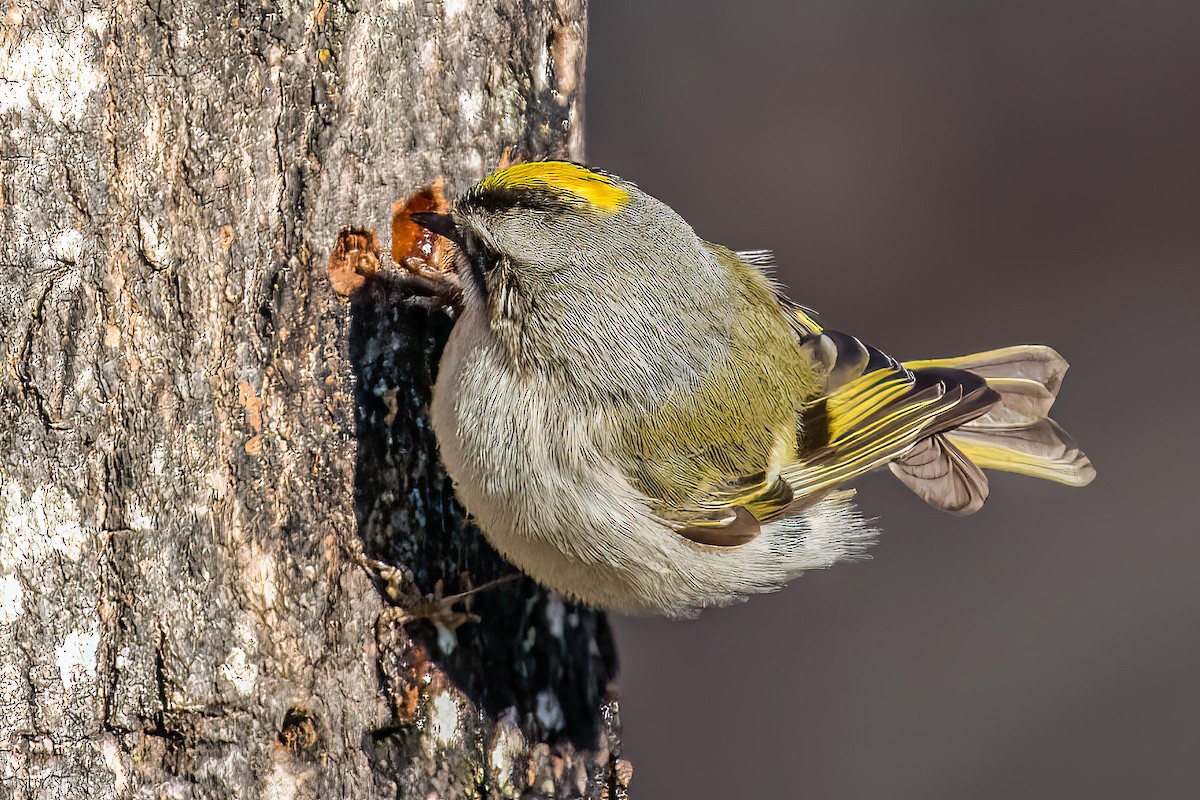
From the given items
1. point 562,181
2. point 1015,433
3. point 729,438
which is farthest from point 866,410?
point 562,181

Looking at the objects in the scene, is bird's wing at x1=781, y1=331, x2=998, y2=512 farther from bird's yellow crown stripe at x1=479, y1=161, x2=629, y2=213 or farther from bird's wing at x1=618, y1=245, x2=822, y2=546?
bird's yellow crown stripe at x1=479, y1=161, x2=629, y2=213

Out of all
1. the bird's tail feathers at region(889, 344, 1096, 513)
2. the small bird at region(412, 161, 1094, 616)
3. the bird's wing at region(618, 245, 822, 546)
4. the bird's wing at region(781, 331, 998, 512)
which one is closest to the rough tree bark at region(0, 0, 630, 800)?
the small bird at region(412, 161, 1094, 616)

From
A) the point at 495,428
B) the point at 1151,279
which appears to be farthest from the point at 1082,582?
the point at 495,428

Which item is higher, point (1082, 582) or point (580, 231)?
point (580, 231)

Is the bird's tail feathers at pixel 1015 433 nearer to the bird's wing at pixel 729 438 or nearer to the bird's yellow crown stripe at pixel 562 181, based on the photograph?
the bird's wing at pixel 729 438

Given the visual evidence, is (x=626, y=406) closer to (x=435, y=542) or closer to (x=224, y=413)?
(x=435, y=542)

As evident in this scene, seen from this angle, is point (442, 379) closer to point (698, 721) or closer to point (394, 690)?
point (394, 690)
